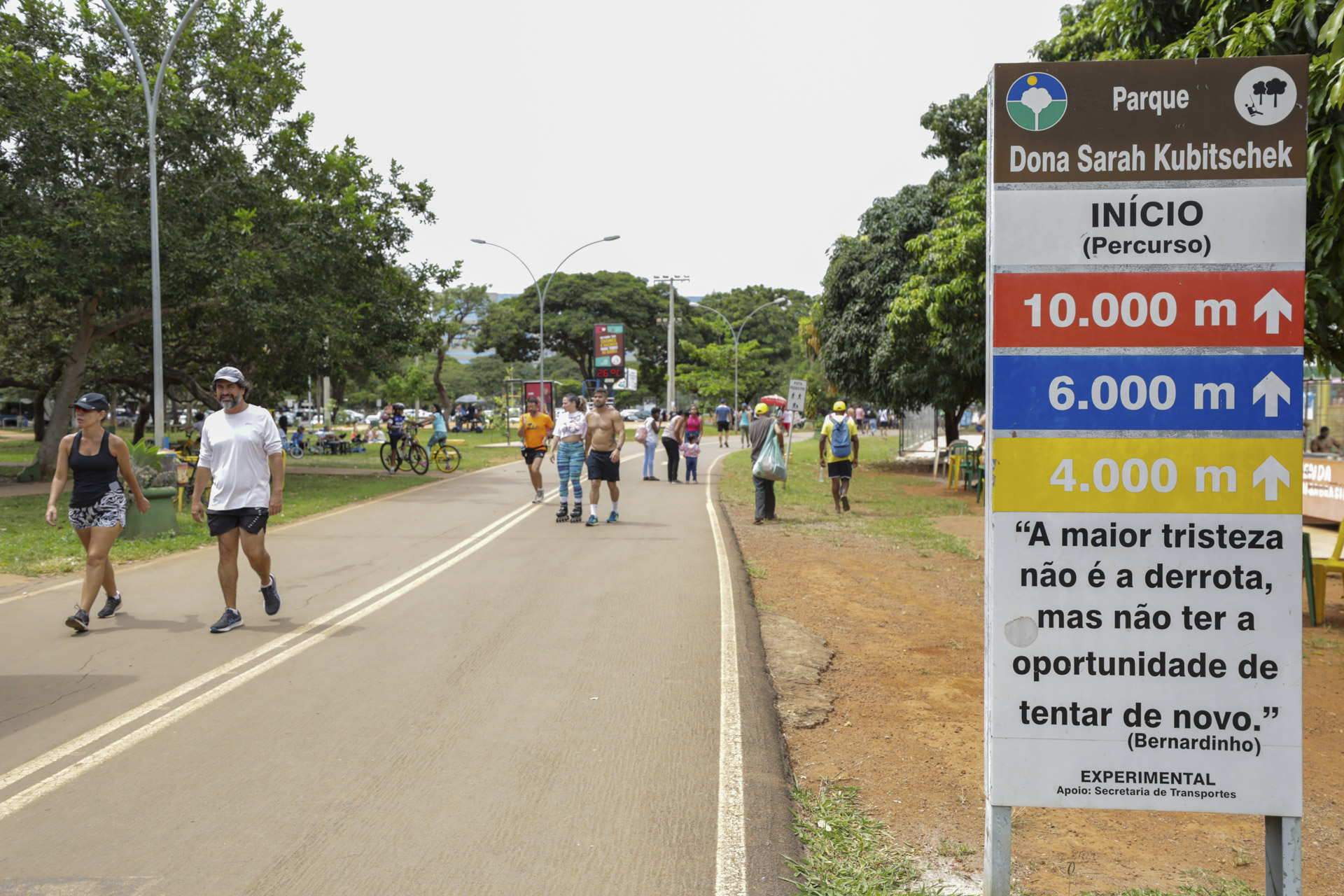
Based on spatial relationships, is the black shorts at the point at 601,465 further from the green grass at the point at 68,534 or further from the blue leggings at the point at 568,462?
the green grass at the point at 68,534

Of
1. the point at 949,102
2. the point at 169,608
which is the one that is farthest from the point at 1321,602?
the point at 949,102

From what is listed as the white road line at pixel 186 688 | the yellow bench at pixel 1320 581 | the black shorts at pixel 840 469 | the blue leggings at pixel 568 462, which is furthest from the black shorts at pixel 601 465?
the yellow bench at pixel 1320 581

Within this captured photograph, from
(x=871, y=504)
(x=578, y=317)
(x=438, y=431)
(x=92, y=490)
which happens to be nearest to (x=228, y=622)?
(x=92, y=490)

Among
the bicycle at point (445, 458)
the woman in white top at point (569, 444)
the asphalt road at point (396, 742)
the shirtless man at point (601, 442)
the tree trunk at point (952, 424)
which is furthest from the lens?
the tree trunk at point (952, 424)

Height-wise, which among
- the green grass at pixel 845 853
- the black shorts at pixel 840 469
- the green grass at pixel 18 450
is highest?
the black shorts at pixel 840 469

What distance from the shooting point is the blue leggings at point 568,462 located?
1455 cm

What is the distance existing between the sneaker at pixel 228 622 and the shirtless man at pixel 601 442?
690cm

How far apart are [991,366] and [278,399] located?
118 feet

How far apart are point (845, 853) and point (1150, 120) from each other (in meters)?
2.86

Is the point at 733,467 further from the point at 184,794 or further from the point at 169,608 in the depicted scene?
the point at 184,794

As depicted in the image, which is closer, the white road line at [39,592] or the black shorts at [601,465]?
the white road line at [39,592]

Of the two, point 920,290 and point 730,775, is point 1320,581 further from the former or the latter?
point 920,290

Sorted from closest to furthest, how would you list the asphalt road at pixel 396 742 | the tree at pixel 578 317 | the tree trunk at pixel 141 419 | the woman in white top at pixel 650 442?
the asphalt road at pixel 396 742 < the woman in white top at pixel 650 442 < the tree trunk at pixel 141 419 < the tree at pixel 578 317

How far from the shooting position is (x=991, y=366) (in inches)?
130
